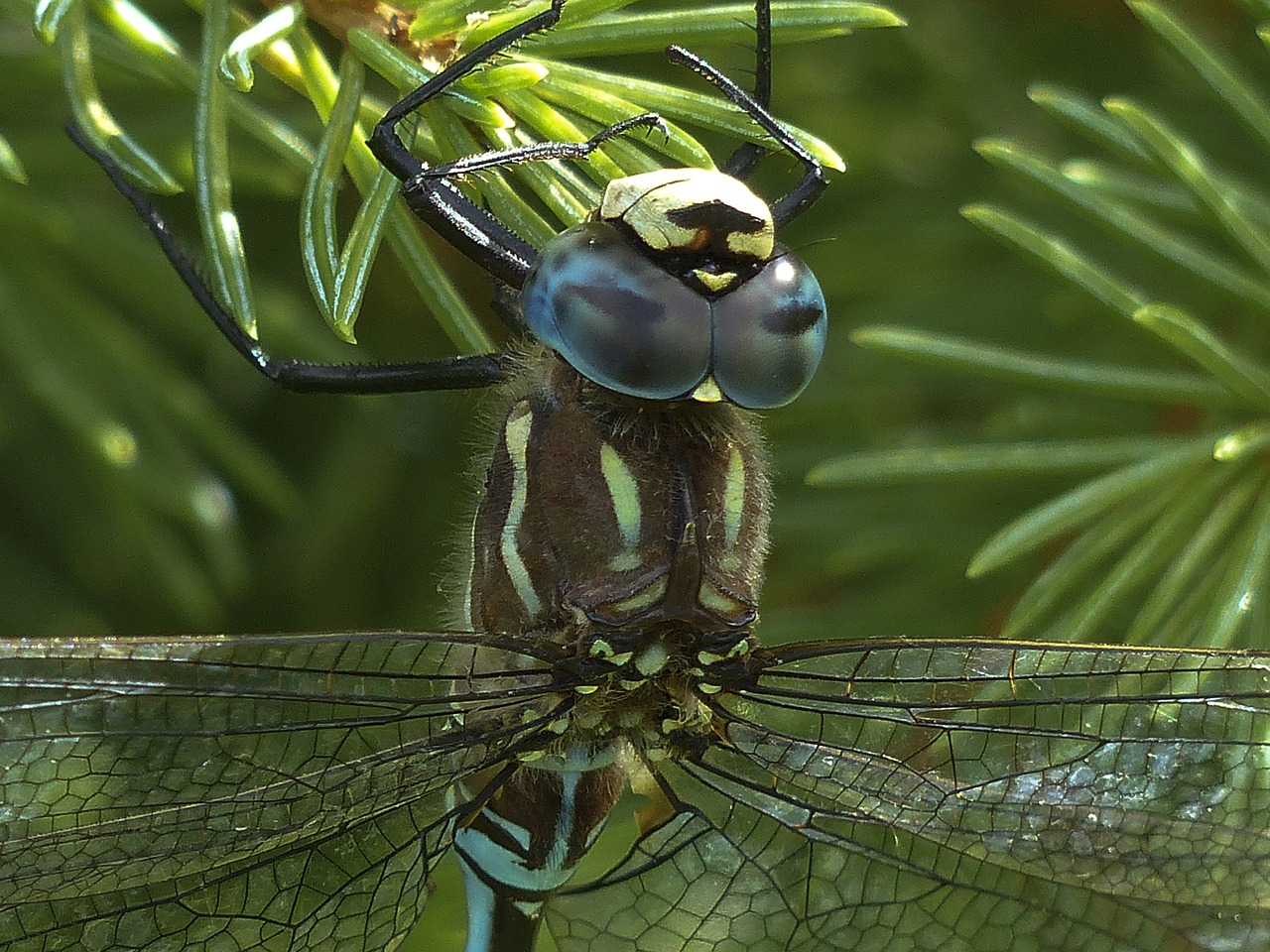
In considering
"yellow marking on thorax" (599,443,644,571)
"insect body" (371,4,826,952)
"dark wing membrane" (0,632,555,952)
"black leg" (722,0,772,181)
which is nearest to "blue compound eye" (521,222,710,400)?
"insect body" (371,4,826,952)

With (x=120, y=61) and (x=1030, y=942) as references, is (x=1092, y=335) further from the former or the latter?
(x=120, y=61)

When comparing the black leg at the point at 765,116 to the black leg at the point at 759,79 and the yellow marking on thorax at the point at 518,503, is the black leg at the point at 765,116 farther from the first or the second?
the yellow marking on thorax at the point at 518,503

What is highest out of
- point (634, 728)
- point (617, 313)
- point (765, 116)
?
point (765, 116)

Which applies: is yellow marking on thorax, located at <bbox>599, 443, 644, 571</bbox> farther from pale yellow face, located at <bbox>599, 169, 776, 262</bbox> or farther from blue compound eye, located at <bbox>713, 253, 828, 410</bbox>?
pale yellow face, located at <bbox>599, 169, 776, 262</bbox>

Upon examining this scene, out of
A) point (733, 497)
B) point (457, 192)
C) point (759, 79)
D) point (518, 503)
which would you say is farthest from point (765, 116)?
point (518, 503)

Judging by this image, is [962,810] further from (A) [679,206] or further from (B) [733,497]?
(A) [679,206]

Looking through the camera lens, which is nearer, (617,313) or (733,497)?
(617,313)

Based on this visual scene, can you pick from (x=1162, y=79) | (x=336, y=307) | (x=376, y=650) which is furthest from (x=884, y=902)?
(x=1162, y=79)
